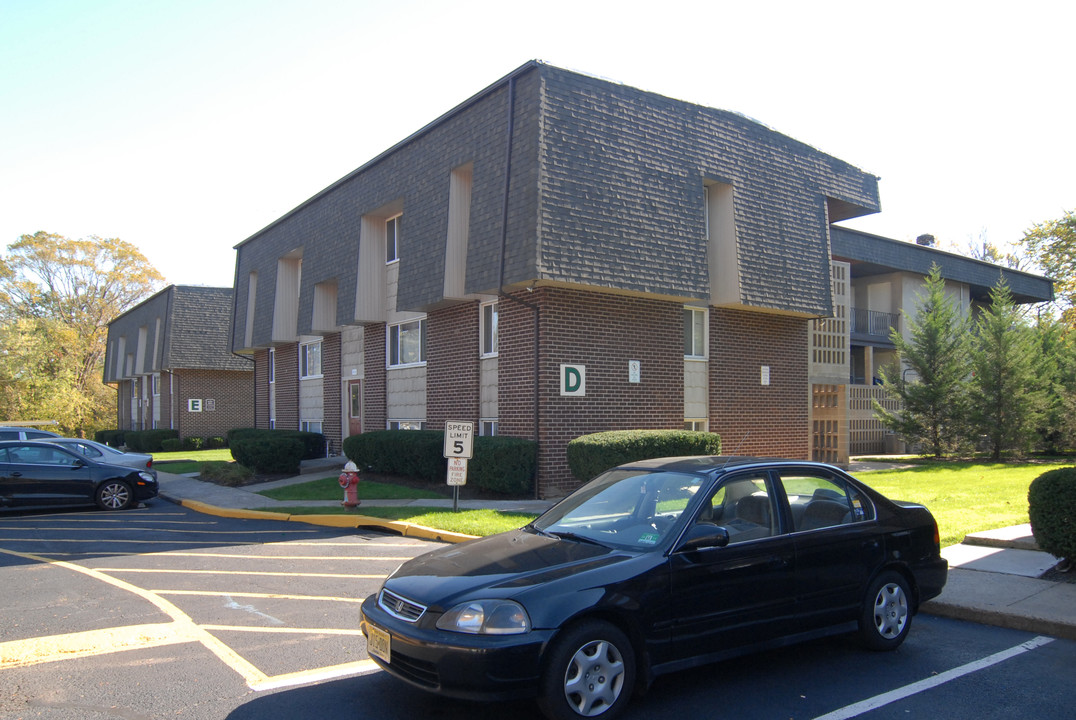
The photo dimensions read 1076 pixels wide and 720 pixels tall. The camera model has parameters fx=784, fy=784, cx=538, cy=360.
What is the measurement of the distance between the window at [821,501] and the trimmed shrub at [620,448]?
7266 mm

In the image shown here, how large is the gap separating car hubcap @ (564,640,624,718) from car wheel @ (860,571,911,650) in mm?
2315

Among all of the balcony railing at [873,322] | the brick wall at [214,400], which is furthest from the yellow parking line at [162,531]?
the balcony railing at [873,322]

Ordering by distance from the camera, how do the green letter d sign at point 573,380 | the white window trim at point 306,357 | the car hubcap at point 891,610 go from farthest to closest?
1. the white window trim at point 306,357
2. the green letter d sign at point 573,380
3. the car hubcap at point 891,610

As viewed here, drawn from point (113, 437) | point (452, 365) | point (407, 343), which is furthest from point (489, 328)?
point (113, 437)

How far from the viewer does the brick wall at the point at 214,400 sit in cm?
3659

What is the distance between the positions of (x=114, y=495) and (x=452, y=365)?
7.19 metres

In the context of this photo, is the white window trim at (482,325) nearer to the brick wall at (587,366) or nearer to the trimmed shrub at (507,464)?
the brick wall at (587,366)

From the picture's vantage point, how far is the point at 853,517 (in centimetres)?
597

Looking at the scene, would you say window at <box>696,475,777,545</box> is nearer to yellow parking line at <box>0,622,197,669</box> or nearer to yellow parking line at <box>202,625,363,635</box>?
yellow parking line at <box>202,625,363,635</box>

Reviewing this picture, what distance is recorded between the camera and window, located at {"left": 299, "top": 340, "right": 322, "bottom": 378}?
25.4 m

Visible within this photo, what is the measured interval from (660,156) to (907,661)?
39.9ft

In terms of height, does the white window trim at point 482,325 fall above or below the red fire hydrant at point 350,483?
above

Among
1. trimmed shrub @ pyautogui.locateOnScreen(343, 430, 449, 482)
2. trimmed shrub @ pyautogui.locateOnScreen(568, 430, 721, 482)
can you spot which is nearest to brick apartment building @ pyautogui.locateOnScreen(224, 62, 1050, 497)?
trimmed shrub @ pyautogui.locateOnScreen(568, 430, 721, 482)

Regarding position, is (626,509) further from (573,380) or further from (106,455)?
(106,455)
